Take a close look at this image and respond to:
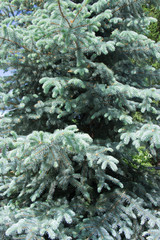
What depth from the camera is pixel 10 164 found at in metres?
2.25

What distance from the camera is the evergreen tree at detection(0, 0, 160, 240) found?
188 cm

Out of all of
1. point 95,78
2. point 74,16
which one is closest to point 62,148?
point 74,16

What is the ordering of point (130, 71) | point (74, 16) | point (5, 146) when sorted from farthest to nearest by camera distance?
point (130, 71) → point (74, 16) → point (5, 146)

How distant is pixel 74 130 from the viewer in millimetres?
1730

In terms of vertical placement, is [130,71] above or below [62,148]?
above

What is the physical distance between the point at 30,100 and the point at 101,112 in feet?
3.32

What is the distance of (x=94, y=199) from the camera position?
2.73 meters

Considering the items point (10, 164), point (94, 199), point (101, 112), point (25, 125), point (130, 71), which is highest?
point (130, 71)

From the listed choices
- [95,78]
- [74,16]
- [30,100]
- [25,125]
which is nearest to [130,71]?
[95,78]

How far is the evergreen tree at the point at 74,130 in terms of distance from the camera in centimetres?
188

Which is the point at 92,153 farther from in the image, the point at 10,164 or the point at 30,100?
the point at 30,100

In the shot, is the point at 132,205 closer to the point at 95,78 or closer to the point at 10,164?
the point at 10,164

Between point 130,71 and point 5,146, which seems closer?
point 5,146

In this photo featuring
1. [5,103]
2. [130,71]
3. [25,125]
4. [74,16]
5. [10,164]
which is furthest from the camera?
[130,71]
